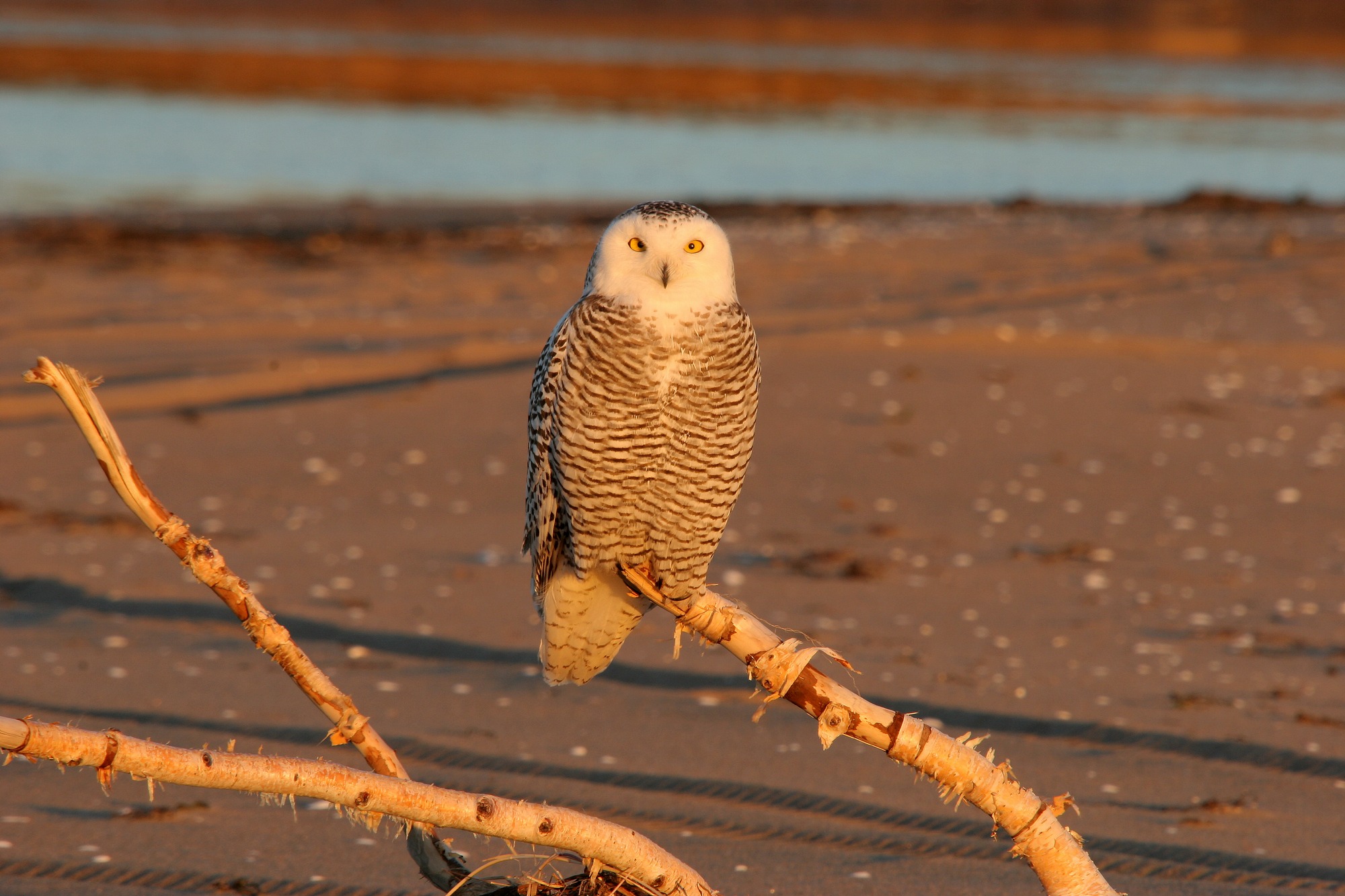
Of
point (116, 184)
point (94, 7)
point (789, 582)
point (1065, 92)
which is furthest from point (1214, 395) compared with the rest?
point (94, 7)

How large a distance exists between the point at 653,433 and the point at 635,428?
0.04 meters

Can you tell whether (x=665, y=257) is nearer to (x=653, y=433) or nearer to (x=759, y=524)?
(x=653, y=433)

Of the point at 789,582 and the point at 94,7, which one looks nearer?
the point at 789,582

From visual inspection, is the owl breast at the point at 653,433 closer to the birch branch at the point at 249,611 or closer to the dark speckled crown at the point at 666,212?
the dark speckled crown at the point at 666,212

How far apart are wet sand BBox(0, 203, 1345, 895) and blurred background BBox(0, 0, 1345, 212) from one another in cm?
889

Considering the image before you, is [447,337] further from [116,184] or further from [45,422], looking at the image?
[116,184]

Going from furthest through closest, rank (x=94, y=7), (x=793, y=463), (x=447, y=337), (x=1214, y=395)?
1. (x=94, y=7)
2. (x=447, y=337)
3. (x=1214, y=395)
4. (x=793, y=463)

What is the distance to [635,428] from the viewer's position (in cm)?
342

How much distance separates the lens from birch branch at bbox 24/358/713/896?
2.47 m

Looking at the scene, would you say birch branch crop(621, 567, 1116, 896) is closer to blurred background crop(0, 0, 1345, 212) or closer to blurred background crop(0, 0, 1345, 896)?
blurred background crop(0, 0, 1345, 896)

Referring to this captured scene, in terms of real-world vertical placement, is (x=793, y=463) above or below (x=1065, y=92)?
below

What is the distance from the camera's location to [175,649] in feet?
18.2

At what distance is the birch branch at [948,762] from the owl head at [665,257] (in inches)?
32.5

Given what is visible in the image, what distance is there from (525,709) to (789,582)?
5.20 ft
